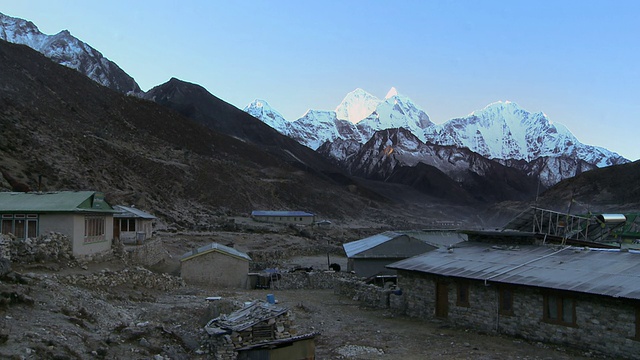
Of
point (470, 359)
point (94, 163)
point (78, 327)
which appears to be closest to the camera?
point (78, 327)

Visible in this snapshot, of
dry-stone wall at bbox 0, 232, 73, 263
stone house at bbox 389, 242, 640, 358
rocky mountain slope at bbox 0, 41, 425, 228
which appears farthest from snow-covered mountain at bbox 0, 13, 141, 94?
stone house at bbox 389, 242, 640, 358

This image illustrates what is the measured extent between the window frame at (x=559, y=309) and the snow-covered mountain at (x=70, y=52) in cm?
16096

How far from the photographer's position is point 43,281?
1576 centimetres

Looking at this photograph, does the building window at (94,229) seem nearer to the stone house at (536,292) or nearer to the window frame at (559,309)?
the stone house at (536,292)

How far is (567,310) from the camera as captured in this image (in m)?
15.7

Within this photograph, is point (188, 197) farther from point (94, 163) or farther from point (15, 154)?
point (15, 154)

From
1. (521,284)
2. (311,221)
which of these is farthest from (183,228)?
(521,284)

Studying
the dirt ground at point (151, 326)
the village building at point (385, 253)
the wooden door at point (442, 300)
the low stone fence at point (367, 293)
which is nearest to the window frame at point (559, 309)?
the dirt ground at point (151, 326)

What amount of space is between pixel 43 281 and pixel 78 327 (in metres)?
3.14

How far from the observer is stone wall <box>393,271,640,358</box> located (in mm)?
Answer: 14305

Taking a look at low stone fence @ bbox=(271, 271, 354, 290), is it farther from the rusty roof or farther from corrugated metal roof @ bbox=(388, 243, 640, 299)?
the rusty roof

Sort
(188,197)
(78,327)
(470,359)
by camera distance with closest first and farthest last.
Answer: (78,327) < (470,359) < (188,197)

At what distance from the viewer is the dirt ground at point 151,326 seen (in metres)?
12.3

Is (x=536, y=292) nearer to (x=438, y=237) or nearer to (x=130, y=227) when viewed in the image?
(x=438, y=237)
